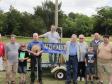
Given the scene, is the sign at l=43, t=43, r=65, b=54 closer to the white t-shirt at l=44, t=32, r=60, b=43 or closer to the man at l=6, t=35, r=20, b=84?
the white t-shirt at l=44, t=32, r=60, b=43

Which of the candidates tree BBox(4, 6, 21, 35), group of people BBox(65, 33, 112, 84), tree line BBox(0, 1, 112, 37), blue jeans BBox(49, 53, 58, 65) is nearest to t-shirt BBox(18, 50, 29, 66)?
group of people BBox(65, 33, 112, 84)

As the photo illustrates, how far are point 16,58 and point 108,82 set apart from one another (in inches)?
121

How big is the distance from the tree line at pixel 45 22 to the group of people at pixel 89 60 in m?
46.9

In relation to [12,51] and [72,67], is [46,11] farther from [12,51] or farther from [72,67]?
[12,51]

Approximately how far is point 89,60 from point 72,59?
738 millimetres

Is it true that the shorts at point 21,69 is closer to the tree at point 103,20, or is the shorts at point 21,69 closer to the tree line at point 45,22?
the tree line at point 45,22

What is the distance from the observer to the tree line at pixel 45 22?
6331cm

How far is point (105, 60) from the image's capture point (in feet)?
40.6

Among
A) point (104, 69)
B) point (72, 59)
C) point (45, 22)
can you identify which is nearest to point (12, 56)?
point (72, 59)

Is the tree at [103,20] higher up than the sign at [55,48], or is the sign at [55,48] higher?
the tree at [103,20]

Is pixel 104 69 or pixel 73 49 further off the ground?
pixel 73 49

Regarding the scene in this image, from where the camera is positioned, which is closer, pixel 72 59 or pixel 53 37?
pixel 72 59

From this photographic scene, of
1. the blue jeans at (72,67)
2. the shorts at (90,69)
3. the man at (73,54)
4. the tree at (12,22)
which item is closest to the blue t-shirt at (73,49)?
the man at (73,54)

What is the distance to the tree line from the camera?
63.3m
